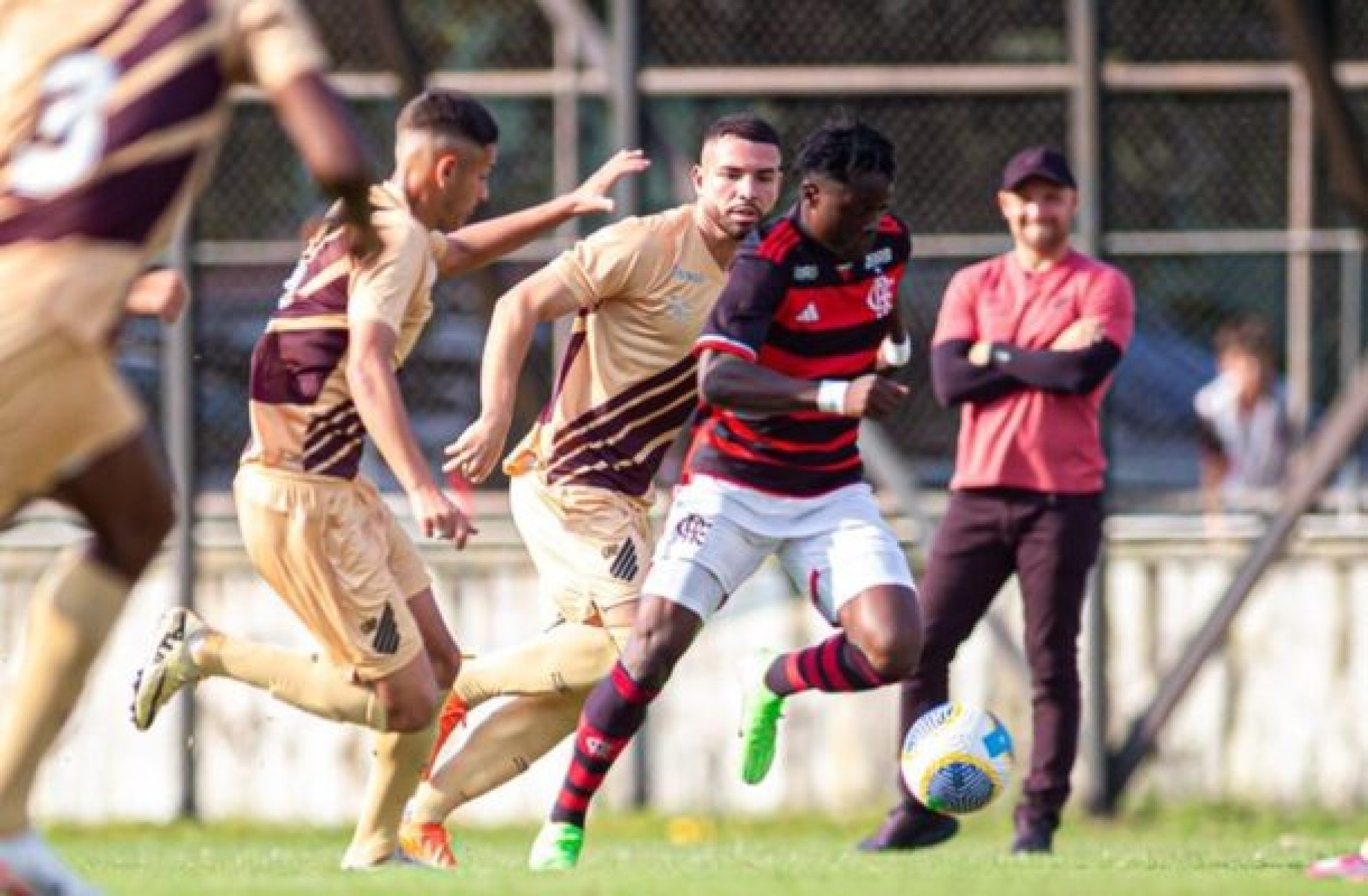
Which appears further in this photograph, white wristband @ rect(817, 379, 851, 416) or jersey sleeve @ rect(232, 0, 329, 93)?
white wristband @ rect(817, 379, 851, 416)

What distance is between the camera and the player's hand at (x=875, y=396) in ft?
26.0

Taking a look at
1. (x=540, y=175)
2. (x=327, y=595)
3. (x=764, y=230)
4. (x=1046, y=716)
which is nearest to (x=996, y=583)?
(x=1046, y=716)

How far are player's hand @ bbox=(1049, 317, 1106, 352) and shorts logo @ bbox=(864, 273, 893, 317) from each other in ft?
5.04

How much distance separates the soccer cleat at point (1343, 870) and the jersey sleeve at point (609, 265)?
2701 mm

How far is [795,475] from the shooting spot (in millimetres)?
8711

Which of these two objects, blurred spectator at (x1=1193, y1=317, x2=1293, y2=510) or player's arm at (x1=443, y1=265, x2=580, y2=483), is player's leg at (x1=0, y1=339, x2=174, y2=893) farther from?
blurred spectator at (x1=1193, y1=317, x2=1293, y2=510)

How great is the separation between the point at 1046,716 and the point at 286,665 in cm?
286

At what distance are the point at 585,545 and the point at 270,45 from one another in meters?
3.27

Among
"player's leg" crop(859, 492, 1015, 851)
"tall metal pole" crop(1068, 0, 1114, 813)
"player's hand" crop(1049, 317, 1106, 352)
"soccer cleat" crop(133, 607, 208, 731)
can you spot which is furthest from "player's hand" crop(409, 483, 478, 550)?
"tall metal pole" crop(1068, 0, 1114, 813)

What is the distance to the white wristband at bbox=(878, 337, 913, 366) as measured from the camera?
8797 millimetres

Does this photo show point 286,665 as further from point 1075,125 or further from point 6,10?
point 1075,125

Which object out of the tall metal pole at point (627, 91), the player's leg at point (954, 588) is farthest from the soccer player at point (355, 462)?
the tall metal pole at point (627, 91)

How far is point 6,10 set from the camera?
614 centimetres

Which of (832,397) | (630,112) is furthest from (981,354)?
(630,112)
